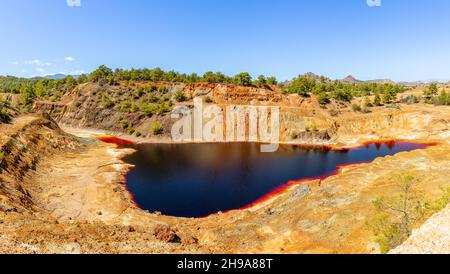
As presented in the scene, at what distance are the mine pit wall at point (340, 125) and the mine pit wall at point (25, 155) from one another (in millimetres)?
25009

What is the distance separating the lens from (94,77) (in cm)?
10756

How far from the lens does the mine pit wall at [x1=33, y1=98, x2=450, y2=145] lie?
238 ft

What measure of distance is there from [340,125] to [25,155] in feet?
240

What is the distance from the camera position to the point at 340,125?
78.9 m

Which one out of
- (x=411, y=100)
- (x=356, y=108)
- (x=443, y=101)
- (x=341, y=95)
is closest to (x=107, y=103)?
(x=341, y=95)

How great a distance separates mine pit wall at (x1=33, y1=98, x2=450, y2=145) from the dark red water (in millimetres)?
7010

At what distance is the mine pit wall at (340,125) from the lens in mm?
72438

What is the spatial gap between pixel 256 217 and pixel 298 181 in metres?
16.1

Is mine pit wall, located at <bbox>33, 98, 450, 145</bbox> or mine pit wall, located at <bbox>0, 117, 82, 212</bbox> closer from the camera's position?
mine pit wall, located at <bbox>0, 117, 82, 212</bbox>

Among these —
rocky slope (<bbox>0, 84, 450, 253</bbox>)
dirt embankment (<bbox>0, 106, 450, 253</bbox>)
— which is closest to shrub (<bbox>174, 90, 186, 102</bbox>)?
rocky slope (<bbox>0, 84, 450, 253</bbox>)

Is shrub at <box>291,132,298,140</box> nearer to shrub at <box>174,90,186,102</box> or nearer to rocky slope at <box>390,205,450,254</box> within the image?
shrub at <box>174,90,186,102</box>

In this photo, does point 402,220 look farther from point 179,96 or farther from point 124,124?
point 124,124
